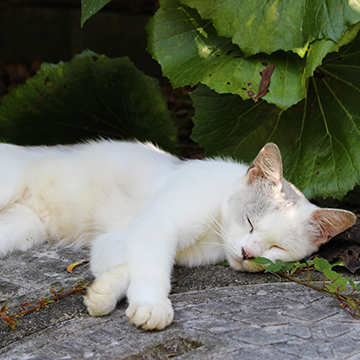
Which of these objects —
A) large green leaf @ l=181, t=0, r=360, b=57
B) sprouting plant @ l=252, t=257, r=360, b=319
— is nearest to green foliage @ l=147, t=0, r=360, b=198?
large green leaf @ l=181, t=0, r=360, b=57

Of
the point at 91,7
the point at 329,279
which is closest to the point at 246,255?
the point at 329,279

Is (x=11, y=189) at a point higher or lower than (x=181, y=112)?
lower

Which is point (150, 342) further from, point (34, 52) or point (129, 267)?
point (34, 52)

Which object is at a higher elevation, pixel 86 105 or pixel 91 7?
pixel 91 7

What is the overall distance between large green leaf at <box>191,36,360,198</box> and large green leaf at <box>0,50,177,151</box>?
17.8 inches

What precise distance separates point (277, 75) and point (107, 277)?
1295 mm

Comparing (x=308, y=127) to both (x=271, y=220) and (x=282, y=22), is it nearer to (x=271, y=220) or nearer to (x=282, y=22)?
(x=282, y=22)

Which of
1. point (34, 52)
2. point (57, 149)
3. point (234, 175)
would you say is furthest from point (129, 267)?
point (34, 52)

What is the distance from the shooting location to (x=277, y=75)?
2.08 m

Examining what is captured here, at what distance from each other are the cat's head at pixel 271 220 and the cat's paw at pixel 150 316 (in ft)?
1.64

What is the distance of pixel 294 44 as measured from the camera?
6.56 ft

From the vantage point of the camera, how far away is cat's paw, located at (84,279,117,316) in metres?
1.41

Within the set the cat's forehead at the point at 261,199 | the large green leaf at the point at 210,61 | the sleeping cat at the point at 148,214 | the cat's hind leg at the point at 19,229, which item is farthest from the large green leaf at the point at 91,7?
the cat's forehead at the point at 261,199

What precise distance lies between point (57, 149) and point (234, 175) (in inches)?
39.9
